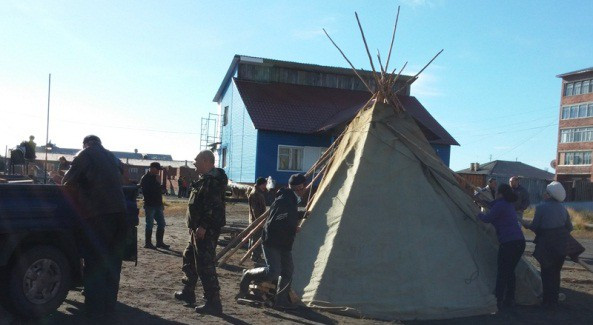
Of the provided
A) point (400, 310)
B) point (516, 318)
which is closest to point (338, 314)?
point (400, 310)

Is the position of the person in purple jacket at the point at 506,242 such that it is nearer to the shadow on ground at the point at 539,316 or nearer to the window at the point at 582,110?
the shadow on ground at the point at 539,316

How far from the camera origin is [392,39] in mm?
10117

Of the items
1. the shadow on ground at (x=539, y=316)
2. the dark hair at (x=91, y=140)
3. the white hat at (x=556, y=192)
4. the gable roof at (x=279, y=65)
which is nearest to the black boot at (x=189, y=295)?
the dark hair at (x=91, y=140)

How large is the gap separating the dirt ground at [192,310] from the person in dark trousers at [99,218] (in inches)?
12.1

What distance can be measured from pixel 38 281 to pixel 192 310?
1.78 meters

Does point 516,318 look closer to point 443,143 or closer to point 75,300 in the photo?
point 75,300

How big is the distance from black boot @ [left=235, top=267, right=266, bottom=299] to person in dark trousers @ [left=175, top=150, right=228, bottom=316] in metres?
0.73

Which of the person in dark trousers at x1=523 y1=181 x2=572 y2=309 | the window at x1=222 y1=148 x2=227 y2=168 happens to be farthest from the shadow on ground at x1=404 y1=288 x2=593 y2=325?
the window at x1=222 y1=148 x2=227 y2=168

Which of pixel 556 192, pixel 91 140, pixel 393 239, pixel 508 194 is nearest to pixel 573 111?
pixel 556 192

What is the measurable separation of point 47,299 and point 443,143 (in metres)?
25.2

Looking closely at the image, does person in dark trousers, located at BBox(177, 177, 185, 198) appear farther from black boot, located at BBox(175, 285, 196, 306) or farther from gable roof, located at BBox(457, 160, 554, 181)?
gable roof, located at BBox(457, 160, 554, 181)

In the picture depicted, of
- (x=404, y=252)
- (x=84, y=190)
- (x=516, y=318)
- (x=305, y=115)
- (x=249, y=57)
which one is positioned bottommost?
(x=516, y=318)

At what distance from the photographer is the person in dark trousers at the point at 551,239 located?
8148mm

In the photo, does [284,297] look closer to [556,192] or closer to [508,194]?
[508,194]
